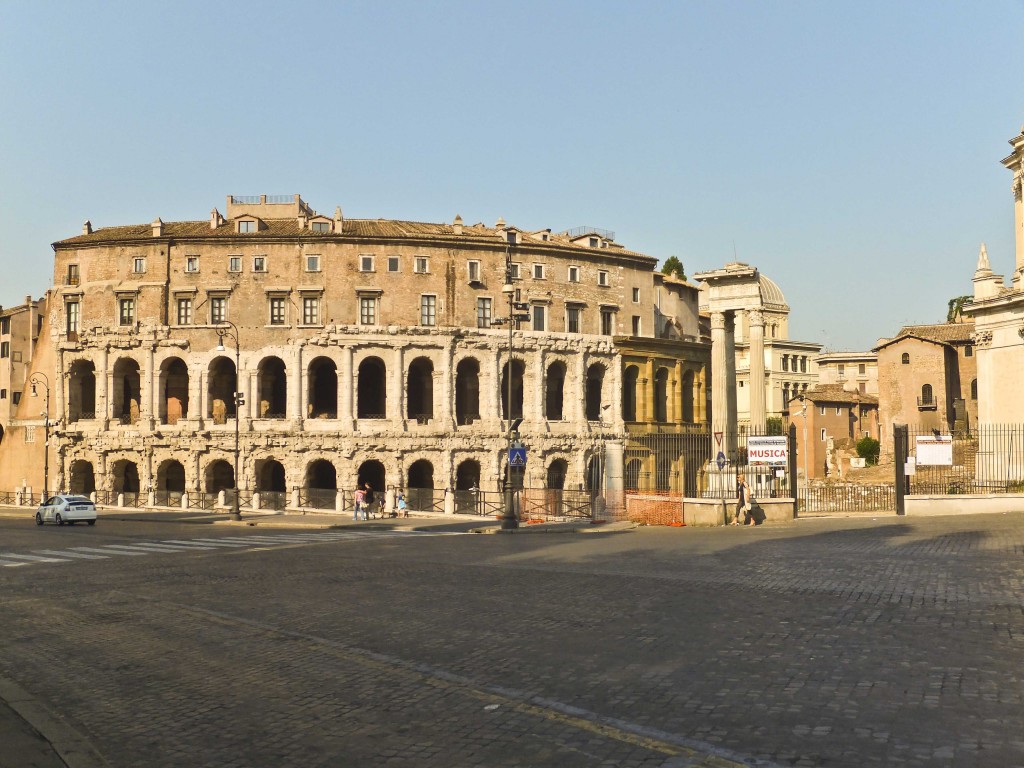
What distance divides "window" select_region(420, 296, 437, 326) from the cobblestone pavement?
117 ft

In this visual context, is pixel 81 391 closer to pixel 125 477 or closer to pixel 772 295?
pixel 125 477

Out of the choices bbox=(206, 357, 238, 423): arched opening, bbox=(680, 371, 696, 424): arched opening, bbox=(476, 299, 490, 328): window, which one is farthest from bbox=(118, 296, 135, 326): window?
bbox=(680, 371, 696, 424): arched opening

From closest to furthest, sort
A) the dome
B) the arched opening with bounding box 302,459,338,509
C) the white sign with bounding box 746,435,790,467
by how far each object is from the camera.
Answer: the white sign with bounding box 746,435,790,467, the arched opening with bounding box 302,459,338,509, the dome

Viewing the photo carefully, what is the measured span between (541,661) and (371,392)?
49.7 metres

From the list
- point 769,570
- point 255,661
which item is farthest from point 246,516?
point 255,661

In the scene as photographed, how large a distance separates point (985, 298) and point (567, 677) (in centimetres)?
4430

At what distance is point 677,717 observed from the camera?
8.20 meters

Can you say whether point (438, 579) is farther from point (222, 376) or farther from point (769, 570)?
point (222, 376)

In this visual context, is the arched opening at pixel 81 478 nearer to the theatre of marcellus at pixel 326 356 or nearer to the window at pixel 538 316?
the theatre of marcellus at pixel 326 356

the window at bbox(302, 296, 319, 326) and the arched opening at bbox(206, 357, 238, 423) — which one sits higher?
the window at bbox(302, 296, 319, 326)

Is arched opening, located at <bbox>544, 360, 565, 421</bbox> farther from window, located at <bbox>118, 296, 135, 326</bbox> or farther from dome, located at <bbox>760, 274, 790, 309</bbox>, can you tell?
dome, located at <bbox>760, 274, 790, 309</bbox>

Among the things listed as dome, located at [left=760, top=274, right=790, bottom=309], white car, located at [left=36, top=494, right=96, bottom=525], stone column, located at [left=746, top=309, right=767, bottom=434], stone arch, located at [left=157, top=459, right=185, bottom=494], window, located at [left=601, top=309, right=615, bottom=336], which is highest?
dome, located at [left=760, top=274, right=790, bottom=309]

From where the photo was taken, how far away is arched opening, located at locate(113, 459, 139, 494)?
57.0 metres

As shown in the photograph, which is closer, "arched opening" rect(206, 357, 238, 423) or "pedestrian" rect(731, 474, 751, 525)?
"pedestrian" rect(731, 474, 751, 525)
